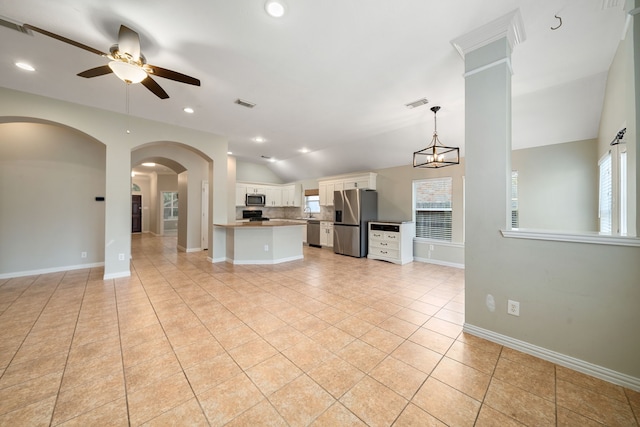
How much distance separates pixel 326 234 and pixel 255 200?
9.42 ft

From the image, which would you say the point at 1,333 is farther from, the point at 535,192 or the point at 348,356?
the point at 535,192

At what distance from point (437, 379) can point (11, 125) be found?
22.8 ft

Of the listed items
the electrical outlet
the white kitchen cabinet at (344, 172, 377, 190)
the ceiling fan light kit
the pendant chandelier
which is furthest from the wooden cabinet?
the ceiling fan light kit

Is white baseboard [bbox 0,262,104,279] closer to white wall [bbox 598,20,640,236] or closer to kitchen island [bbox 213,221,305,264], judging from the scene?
kitchen island [bbox 213,221,305,264]

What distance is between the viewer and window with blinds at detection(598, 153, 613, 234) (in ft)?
9.92

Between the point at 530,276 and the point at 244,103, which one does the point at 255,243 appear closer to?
the point at 244,103

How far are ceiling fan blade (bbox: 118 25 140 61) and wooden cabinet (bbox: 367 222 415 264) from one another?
198 inches

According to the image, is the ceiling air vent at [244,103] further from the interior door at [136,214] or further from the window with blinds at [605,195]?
the interior door at [136,214]

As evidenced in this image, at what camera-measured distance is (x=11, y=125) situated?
155 inches

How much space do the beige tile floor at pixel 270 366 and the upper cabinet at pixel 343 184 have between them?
377 centimetres

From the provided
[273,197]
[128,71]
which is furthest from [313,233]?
[128,71]

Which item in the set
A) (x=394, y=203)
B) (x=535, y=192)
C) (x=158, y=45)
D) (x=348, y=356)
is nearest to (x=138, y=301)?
→ (x=348, y=356)

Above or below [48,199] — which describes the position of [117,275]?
below

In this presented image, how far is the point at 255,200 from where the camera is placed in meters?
8.33
